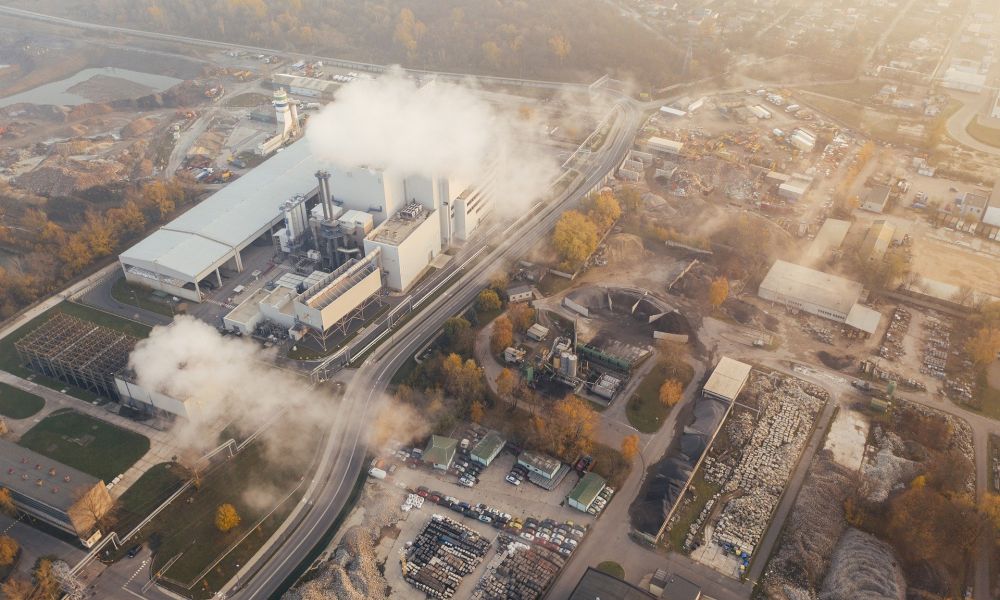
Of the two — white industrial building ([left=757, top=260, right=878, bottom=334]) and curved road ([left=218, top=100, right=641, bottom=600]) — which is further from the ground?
white industrial building ([left=757, top=260, right=878, bottom=334])

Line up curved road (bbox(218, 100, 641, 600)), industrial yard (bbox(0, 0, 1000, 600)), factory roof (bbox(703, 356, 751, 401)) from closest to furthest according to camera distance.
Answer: curved road (bbox(218, 100, 641, 600)) → industrial yard (bbox(0, 0, 1000, 600)) → factory roof (bbox(703, 356, 751, 401))

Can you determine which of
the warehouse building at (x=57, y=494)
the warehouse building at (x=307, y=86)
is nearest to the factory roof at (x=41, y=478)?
the warehouse building at (x=57, y=494)

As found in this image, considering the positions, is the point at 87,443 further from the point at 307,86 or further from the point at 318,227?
the point at 307,86

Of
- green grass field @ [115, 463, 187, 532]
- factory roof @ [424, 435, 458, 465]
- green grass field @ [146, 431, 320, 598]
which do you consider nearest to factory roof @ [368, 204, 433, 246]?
factory roof @ [424, 435, 458, 465]

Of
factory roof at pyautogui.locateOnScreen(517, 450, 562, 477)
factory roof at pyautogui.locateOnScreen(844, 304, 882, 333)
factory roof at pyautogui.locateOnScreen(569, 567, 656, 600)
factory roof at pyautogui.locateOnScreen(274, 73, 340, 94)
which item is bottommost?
factory roof at pyautogui.locateOnScreen(517, 450, 562, 477)

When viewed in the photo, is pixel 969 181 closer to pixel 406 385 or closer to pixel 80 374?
pixel 406 385

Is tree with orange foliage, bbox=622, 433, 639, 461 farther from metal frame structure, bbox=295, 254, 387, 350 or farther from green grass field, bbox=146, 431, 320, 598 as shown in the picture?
metal frame structure, bbox=295, 254, 387, 350

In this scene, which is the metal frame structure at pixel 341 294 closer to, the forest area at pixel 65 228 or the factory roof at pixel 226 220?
the factory roof at pixel 226 220

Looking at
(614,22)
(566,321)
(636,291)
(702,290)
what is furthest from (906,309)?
(614,22)
